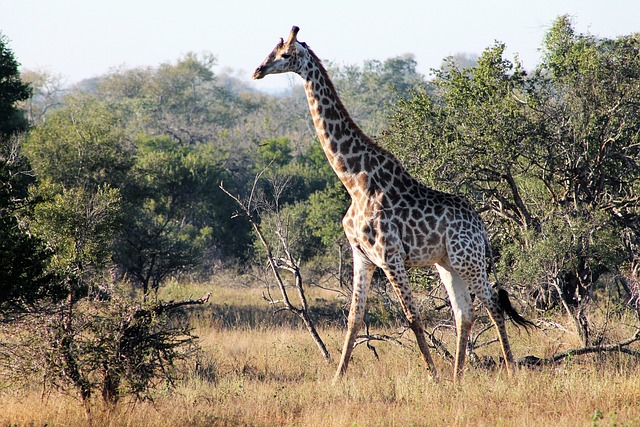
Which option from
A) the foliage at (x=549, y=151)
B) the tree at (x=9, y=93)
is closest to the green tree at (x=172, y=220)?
the tree at (x=9, y=93)

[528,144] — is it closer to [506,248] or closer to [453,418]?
[506,248]

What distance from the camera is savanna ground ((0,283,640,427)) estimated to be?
6699mm

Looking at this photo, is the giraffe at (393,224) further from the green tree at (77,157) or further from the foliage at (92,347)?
the green tree at (77,157)

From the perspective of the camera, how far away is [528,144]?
37.0ft

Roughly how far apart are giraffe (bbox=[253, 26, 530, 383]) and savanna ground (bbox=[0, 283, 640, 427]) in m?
0.56

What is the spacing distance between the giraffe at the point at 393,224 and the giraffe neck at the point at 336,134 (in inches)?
0.4

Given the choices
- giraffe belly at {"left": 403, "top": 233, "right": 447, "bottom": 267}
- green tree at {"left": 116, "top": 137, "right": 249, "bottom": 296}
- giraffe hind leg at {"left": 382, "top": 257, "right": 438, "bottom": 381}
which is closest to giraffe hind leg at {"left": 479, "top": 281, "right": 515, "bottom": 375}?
giraffe belly at {"left": 403, "top": 233, "right": 447, "bottom": 267}

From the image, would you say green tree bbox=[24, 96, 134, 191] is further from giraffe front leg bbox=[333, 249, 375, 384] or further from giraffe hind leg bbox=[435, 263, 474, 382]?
giraffe hind leg bbox=[435, 263, 474, 382]

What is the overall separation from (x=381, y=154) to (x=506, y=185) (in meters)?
4.32

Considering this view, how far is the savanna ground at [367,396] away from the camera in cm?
670

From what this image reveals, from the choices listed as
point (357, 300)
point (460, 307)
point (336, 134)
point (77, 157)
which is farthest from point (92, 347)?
point (77, 157)

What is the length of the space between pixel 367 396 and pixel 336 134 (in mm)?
2870

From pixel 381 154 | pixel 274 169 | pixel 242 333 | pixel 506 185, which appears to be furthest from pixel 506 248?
pixel 274 169

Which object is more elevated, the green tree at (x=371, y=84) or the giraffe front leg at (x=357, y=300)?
the green tree at (x=371, y=84)
